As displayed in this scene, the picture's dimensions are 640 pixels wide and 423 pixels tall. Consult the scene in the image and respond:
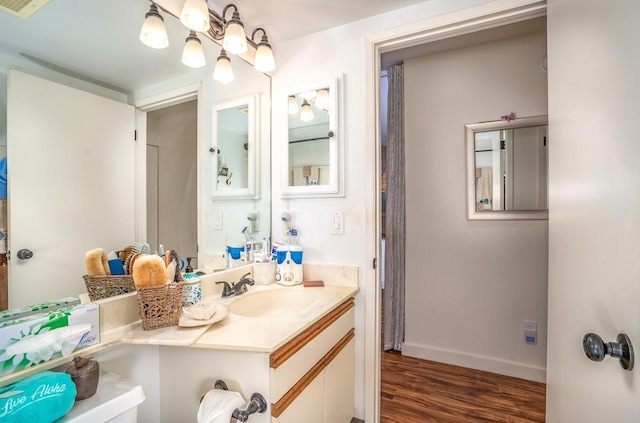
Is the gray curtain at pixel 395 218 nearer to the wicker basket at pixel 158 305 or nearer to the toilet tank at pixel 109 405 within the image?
the wicker basket at pixel 158 305

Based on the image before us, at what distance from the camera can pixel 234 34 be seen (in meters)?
1.38

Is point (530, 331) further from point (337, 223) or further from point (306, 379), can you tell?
point (306, 379)

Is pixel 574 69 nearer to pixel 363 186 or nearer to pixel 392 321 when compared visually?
pixel 363 186

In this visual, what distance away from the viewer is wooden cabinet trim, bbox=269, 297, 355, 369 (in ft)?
2.89

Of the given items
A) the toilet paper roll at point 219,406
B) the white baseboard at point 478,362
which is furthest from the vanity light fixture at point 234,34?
the white baseboard at point 478,362

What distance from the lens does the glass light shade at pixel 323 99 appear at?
163 centimetres

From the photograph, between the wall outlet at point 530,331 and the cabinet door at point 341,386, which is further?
the wall outlet at point 530,331

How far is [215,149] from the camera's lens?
4.90 ft

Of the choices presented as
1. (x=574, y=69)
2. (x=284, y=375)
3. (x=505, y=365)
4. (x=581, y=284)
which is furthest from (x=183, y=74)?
(x=505, y=365)

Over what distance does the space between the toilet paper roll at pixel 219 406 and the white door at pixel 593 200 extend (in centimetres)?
92

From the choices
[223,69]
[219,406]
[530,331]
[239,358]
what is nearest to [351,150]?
[223,69]

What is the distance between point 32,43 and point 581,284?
172cm

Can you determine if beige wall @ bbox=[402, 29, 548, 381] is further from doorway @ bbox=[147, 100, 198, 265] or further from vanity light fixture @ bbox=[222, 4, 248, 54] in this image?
doorway @ bbox=[147, 100, 198, 265]

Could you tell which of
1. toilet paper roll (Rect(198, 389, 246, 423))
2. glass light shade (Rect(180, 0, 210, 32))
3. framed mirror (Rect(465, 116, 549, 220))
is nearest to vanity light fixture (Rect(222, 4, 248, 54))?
glass light shade (Rect(180, 0, 210, 32))
